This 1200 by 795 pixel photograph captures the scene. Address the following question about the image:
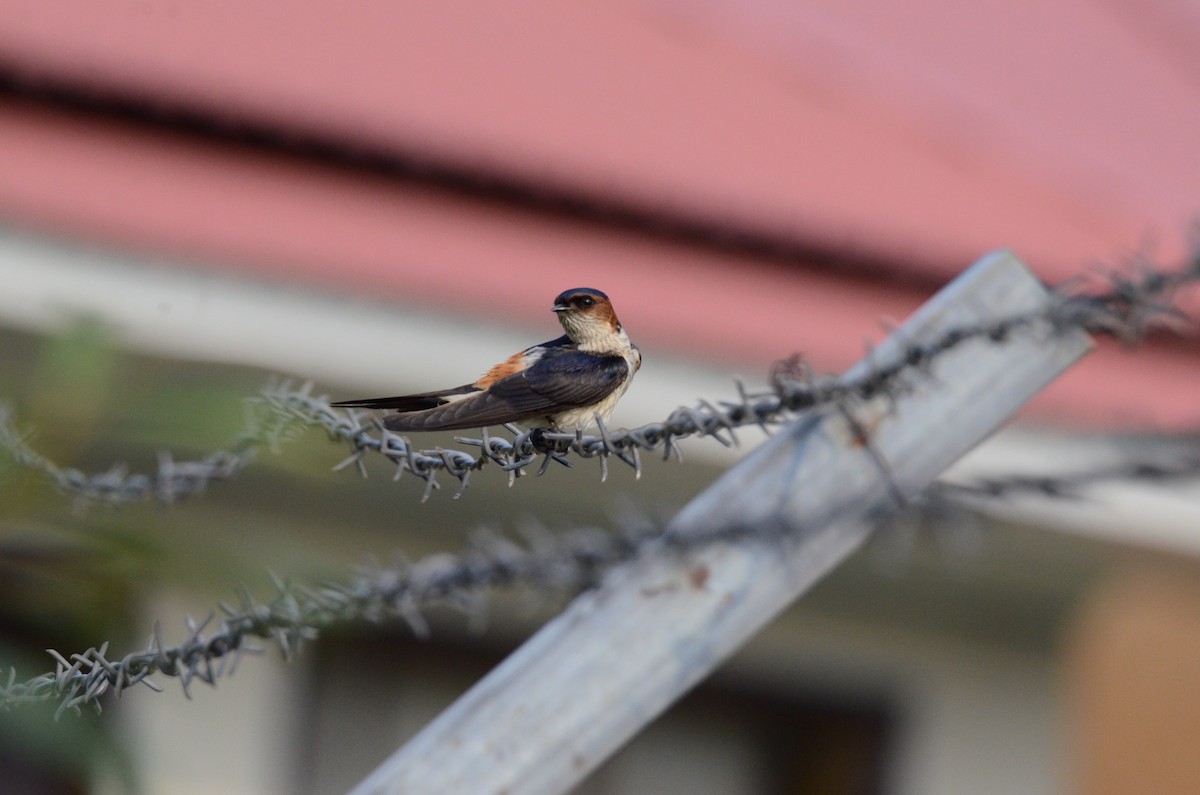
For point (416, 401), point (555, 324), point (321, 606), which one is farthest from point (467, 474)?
point (555, 324)

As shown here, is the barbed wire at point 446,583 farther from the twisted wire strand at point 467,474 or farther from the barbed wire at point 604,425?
the barbed wire at point 604,425

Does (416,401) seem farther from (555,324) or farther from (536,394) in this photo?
(555,324)

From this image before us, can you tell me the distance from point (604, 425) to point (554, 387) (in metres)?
0.06

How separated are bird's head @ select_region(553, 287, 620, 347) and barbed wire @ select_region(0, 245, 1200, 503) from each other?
100mm

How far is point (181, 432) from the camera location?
76 cm

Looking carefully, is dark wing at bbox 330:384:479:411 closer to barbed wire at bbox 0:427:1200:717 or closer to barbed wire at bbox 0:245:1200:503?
barbed wire at bbox 0:245:1200:503

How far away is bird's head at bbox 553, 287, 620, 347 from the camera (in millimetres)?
1129

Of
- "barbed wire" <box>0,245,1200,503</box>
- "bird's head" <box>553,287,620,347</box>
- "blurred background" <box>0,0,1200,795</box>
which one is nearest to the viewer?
"barbed wire" <box>0,245,1200,503</box>

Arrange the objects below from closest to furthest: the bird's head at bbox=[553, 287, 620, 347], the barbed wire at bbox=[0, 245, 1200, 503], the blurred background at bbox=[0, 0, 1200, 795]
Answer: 1. the barbed wire at bbox=[0, 245, 1200, 503]
2. the bird's head at bbox=[553, 287, 620, 347]
3. the blurred background at bbox=[0, 0, 1200, 795]

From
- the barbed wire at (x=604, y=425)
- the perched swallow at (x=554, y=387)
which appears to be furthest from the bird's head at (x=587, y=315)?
the barbed wire at (x=604, y=425)

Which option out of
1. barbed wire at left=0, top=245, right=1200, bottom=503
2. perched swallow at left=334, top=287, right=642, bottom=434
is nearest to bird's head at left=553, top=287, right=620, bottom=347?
perched swallow at left=334, top=287, right=642, bottom=434

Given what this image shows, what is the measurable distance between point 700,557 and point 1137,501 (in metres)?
2.39

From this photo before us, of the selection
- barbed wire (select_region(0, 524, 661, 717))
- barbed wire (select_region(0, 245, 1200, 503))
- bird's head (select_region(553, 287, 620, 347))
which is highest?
bird's head (select_region(553, 287, 620, 347))

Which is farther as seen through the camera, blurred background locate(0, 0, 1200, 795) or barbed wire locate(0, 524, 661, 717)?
blurred background locate(0, 0, 1200, 795)
